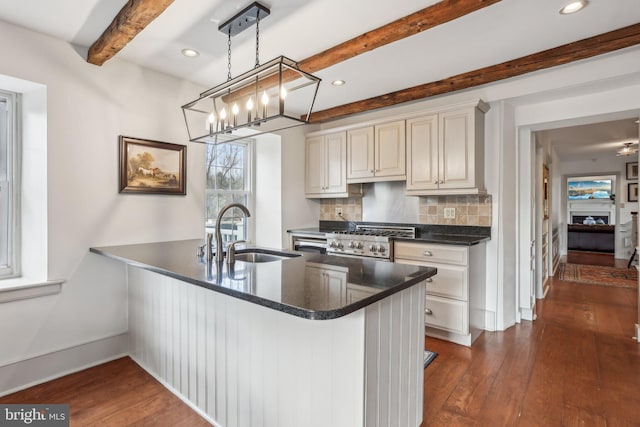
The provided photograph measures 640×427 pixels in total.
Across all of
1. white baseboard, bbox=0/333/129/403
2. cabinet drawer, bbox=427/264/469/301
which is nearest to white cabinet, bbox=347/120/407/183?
cabinet drawer, bbox=427/264/469/301

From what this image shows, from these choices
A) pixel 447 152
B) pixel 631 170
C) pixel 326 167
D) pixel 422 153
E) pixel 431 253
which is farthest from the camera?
A: pixel 631 170

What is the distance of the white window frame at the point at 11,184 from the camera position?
7.97ft

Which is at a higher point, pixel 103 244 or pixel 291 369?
pixel 103 244

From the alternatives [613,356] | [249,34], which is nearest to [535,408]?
[613,356]

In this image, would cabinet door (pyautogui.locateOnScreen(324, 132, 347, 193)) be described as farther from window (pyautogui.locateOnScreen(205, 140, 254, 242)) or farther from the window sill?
the window sill

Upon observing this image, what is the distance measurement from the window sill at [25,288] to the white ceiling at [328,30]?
1.72 m

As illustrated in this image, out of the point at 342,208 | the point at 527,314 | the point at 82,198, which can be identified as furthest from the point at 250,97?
the point at 527,314

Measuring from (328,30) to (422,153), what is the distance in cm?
156

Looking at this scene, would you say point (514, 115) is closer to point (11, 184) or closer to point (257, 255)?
point (257, 255)

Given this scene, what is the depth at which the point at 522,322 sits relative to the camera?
3.51m

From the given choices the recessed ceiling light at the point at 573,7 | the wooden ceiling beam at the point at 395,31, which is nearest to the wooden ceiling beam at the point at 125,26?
the wooden ceiling beam at the point at 395,31

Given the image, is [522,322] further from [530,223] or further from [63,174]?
[63,174]

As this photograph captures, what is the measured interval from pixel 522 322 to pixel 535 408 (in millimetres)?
1724

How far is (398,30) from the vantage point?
2139mm
